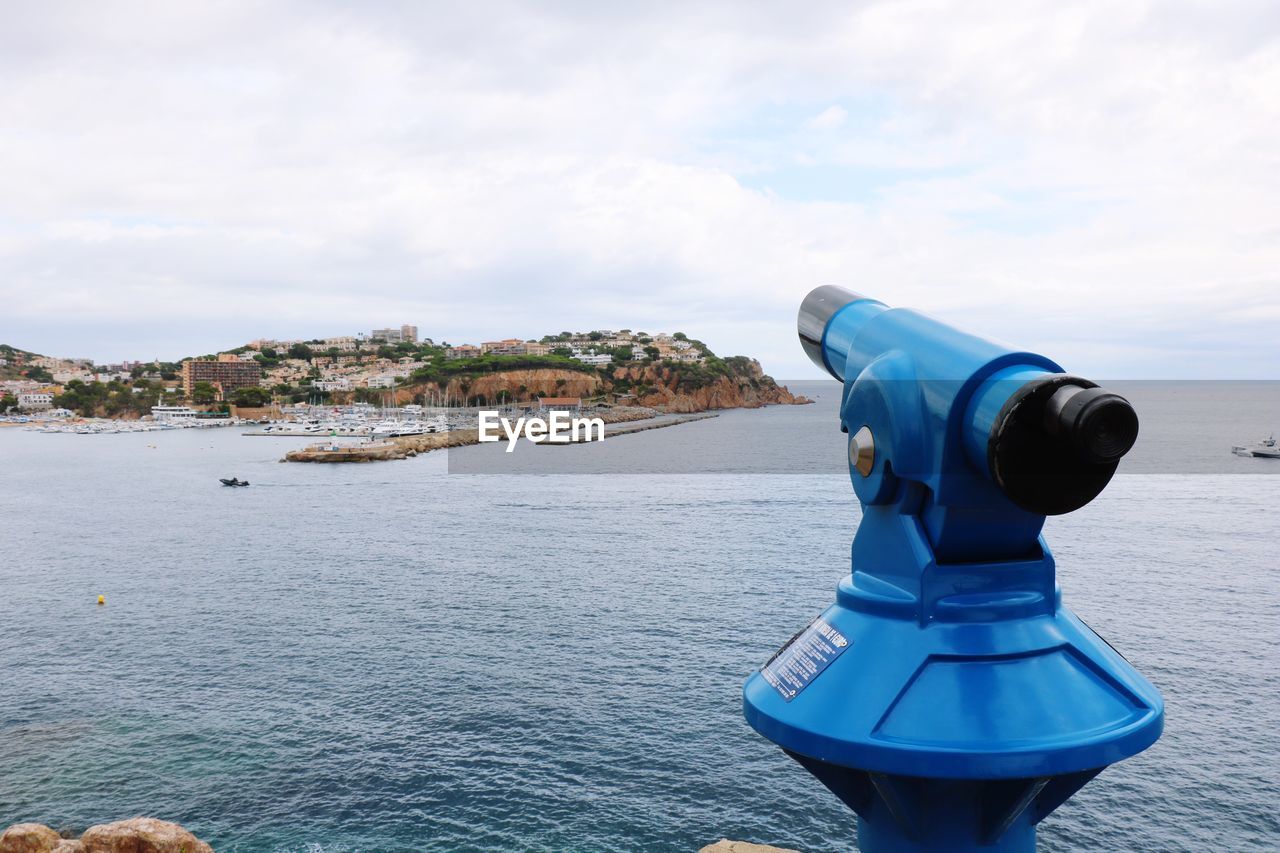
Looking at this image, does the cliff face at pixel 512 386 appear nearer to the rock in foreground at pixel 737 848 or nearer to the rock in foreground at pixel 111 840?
the rock in foreground at pixel 111 840

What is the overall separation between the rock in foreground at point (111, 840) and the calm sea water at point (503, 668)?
7.58ft

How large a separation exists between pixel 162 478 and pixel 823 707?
3453 inches

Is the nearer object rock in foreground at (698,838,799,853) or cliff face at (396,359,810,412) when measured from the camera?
rock in foreground at (698,838,799,853)

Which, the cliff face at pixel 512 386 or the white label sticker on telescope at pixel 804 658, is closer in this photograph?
the white label sticker on telescope at pixel 804 658

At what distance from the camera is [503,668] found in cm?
2675

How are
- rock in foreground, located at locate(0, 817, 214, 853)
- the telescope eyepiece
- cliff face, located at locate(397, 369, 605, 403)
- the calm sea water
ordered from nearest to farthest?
the telescope eyepiece, rock in foreground, located at locate(0, 817, 214, 853), the calm sea water, cliff face, located at locate(397, 369, 605, 403)

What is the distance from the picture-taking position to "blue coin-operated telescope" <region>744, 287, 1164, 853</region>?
2.35m

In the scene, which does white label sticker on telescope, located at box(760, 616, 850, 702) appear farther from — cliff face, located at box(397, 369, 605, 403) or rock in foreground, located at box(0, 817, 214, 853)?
cliff face, located at box(397, 369, 605, 403)

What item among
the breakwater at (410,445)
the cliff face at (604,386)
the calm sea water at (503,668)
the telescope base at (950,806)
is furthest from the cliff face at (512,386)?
the telescope base at (950,806)

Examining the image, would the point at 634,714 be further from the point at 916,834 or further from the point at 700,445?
the point at 700,445

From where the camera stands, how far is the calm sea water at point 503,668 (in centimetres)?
1850

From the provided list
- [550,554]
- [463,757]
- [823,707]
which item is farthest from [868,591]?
[550,554]

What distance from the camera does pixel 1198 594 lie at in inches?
1372

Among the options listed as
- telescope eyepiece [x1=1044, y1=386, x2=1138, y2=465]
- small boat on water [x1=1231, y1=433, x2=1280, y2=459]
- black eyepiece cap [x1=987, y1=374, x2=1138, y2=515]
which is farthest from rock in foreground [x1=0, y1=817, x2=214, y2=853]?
small boat on water [x1=1231, y1=433, x2=1280, y2=459]
